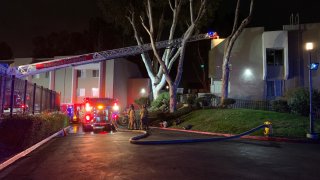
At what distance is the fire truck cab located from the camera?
2228cm

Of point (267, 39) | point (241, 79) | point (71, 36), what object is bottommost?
point (241, 79)

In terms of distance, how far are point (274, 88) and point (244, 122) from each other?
39.9 feet

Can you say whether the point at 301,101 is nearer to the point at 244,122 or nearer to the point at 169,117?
the point at 244,122

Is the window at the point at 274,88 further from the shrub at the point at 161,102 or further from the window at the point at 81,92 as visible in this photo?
the window at the point at 81,92

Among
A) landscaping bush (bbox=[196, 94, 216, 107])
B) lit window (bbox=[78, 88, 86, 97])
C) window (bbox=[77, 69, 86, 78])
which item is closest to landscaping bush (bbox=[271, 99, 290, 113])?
landscaping bush (bbox=[196, 94, 216, 107])

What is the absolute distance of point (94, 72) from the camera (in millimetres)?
49344

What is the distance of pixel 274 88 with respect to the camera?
108 ft

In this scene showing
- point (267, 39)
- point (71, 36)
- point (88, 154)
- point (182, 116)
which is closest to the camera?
point (88, 154)

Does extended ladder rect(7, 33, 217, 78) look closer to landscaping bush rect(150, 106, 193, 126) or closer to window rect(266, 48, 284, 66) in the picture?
window rect(266, 48, 284, 66)

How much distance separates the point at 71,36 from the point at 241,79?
45.3 m

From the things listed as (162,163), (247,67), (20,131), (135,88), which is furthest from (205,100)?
(162,163)

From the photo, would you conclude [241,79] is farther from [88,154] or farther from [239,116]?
[88,154]

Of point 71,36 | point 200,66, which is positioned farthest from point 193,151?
point 71,36

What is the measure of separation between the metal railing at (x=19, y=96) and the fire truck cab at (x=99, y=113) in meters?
2.95
